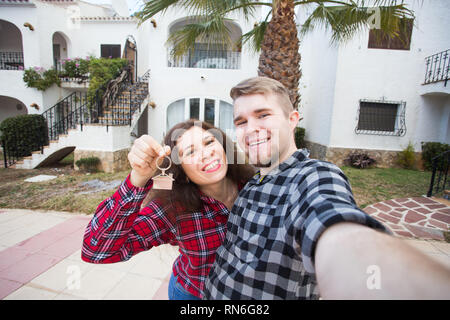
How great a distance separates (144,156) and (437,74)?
10.5m

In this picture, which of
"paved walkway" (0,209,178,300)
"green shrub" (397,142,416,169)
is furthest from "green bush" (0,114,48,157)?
"green shrub" (397,142,416,169)

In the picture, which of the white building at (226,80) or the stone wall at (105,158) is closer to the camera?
the stone wall at (105,158)

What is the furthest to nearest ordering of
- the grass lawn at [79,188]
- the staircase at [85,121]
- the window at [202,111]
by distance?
1. the window at [202,111]
2. the staircase at [85,121]
3. the grass lawn at [79,188]

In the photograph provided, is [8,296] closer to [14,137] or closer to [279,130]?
[279,130]

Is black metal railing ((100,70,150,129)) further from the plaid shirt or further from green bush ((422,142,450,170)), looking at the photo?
green bush ((422,142,450,170))

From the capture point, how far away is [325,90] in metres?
9.26

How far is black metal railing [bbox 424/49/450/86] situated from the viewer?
7429 millimetres

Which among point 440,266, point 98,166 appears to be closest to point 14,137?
point 98,166

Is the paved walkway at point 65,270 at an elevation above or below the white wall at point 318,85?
below

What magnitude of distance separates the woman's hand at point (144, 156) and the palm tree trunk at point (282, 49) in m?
3.02

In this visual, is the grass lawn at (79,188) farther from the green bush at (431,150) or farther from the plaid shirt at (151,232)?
the plaid shirt at (151,232)

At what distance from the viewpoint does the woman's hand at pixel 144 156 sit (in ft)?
3.08

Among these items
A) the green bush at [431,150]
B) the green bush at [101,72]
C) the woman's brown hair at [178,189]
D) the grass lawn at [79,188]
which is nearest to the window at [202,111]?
the green bush at [101,72]

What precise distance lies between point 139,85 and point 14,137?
507 cm
